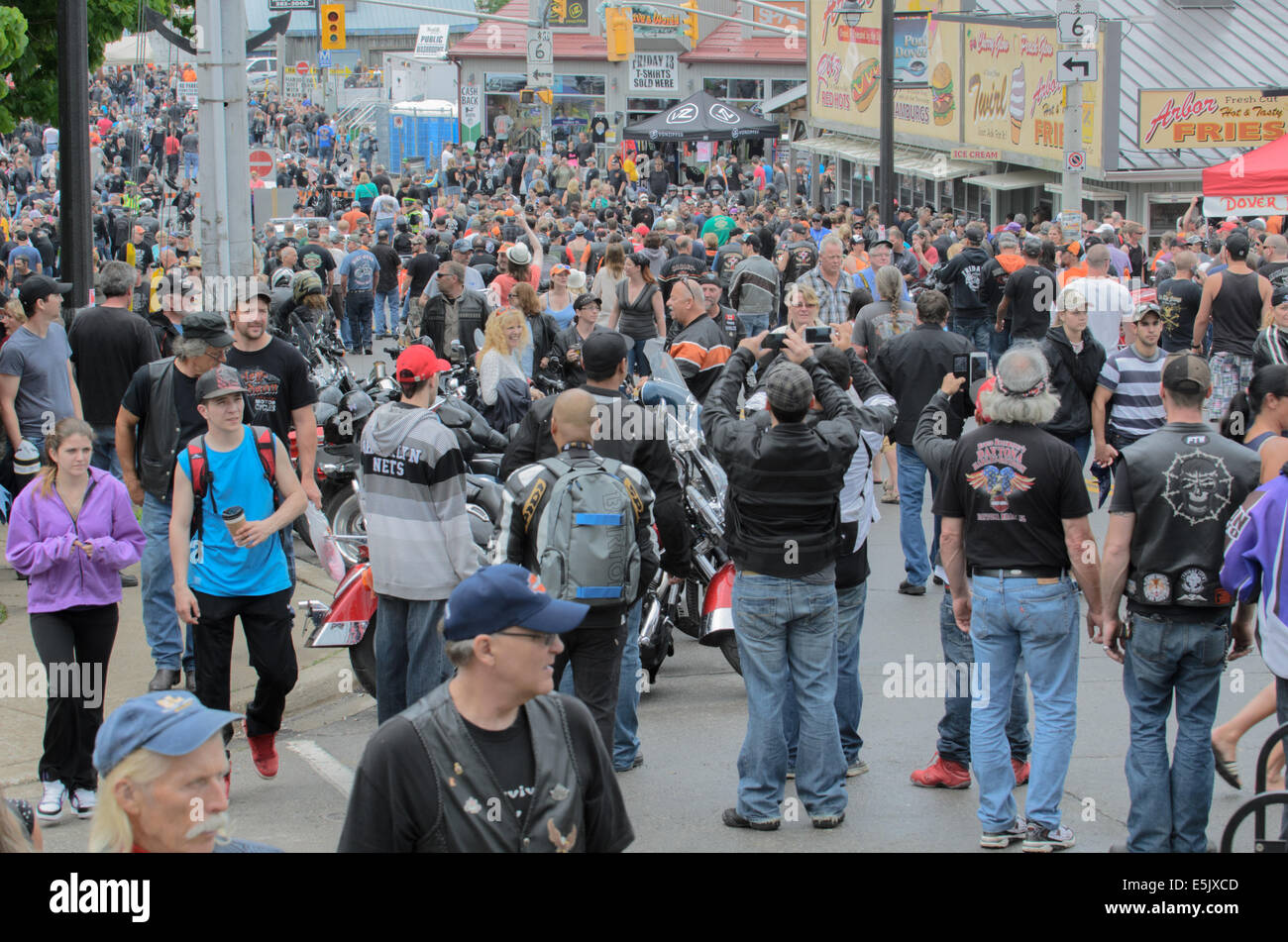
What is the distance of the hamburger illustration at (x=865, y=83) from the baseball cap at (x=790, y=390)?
32.6 metres

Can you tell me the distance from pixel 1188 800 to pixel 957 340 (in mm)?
4554

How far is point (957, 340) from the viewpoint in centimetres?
994

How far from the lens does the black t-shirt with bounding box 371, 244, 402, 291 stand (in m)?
23.3

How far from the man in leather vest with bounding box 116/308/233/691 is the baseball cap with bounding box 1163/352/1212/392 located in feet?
15.0

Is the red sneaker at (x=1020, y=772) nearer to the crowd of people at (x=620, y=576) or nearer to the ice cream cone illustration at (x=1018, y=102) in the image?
the crowd of people at (x=620, y=576)

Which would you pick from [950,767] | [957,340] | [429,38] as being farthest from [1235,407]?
[429,38]

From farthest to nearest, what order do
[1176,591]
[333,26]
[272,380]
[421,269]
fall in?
[333,26] < [421,269] < [272,380] < [1176,591]

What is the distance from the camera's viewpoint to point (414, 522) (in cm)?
668

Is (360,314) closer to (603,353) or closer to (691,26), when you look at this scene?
(603,353)

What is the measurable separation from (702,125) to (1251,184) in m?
20.7

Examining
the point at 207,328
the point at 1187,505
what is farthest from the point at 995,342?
the point at 1187,505

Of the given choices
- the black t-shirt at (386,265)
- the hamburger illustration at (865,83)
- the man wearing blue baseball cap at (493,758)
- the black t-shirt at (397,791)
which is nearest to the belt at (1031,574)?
the man wearing blue baseball cap at (493,758)

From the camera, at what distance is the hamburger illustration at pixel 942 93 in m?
32.7

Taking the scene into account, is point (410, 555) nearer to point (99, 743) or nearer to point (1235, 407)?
point (99, 743)
